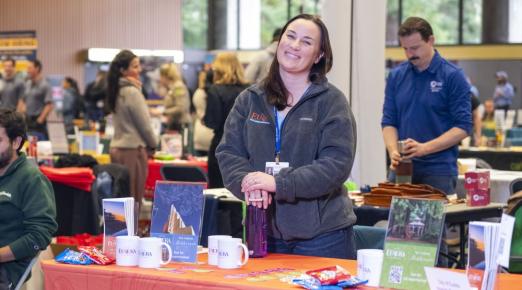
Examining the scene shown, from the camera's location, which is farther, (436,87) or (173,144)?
(173,144)

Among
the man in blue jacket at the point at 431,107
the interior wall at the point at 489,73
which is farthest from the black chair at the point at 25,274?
the interior wall at the point at 489,73

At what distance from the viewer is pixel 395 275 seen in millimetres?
2678

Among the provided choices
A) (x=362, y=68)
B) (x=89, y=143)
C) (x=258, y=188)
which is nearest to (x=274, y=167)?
(x=258, y=188)

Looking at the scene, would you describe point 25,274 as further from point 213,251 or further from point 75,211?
point 75,211

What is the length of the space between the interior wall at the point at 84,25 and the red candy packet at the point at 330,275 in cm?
1689

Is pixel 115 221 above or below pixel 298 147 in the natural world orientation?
below

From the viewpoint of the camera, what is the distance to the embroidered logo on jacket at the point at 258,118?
11.1 ft

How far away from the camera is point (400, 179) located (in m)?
5.15

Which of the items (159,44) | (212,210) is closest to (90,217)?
(212,210)

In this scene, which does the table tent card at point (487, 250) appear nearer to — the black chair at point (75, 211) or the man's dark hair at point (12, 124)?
the man's dark hair at point (12, 124)

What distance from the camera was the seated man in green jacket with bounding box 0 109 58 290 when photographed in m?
4.02

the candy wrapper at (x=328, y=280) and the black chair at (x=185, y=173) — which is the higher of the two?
the candy wrapper at (x=328, y=280)

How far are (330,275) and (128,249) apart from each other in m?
0.69

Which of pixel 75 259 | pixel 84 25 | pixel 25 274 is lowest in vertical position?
pixel 25 274
